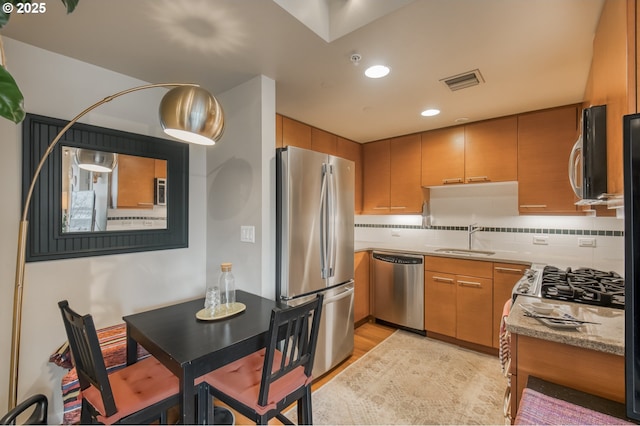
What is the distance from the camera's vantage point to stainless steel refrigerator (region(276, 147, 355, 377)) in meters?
2.08

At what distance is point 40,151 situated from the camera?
1697 mm

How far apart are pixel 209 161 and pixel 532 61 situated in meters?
2.50

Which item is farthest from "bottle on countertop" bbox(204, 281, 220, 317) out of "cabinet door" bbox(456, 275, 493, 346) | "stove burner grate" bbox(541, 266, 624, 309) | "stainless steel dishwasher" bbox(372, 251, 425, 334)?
"cabinet door" bbox(456, 275, 493, 346)

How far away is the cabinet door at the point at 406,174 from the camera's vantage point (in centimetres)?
345

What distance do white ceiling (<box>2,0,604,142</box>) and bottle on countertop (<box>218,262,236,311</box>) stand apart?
1314 mm

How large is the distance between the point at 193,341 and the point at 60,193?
1362 millimetres

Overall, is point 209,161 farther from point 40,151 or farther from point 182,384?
point 182,384

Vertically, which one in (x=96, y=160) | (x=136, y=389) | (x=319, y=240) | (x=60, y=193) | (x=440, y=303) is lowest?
(x=440, y=303)

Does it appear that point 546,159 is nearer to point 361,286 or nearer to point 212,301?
point 361,286

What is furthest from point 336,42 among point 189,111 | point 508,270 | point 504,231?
point 504,231

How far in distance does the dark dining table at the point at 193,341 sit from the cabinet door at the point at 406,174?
2.40 m

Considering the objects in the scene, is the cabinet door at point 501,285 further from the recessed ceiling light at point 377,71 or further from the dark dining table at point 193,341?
the dark dining table at point 193,341

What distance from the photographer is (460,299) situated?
9.30 feet

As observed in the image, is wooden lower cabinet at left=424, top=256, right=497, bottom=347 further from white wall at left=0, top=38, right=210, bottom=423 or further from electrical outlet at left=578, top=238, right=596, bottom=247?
white wall at left=0, top=38, right=210, bottom=423
